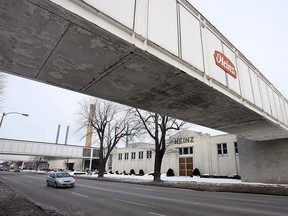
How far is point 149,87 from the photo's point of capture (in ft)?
28.9

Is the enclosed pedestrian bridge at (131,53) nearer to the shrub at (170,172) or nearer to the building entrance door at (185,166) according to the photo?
the building entrance door at (185,166)

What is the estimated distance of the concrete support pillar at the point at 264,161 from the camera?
21469 millimetres

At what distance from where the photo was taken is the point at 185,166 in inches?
1533

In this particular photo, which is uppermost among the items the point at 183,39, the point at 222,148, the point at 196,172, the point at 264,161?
the point at 183,39

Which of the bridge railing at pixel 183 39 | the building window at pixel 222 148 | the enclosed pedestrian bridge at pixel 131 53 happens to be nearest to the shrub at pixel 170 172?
the building window at pixel 222 148

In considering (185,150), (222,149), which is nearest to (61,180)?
(222,149)

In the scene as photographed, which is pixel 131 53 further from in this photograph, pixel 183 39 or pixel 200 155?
pixel 200 155

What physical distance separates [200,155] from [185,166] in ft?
13.1

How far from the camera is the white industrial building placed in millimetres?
33031

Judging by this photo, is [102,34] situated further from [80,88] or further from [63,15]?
[80,88]

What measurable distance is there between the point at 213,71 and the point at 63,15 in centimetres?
632

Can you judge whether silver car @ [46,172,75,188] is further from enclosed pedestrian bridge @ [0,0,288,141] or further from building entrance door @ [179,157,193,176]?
building entrance door @ [179,157,193,176]

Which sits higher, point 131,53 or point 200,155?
point 131,53

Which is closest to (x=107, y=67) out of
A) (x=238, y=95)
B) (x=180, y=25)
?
(x=180, y=25)
